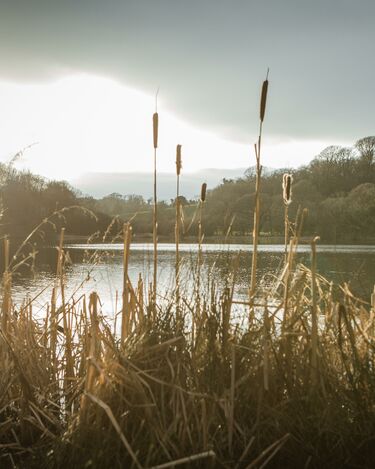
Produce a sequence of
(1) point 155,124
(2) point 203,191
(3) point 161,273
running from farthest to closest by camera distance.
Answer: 1. (3) point 161,273
2. (2) point 203,191
3. (1) point 155,124

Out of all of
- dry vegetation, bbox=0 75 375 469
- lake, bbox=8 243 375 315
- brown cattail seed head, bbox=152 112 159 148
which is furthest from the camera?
brown cattail seed head, bbox=152 112 159 148

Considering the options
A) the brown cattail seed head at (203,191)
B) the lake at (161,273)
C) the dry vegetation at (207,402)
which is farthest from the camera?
the brown cattail seed head at (203,191)

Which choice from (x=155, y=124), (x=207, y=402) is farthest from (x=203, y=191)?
(x=207, y=402)

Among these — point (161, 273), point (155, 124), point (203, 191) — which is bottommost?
point (161, 273)

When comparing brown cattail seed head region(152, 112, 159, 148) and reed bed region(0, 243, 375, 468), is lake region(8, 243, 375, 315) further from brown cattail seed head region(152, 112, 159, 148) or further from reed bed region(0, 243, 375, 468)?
brown cattail seed head region(152, 112, 159, 148)

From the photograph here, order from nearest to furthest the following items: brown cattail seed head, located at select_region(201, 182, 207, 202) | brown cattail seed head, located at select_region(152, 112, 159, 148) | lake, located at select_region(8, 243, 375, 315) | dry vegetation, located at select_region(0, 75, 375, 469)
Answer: dry vegetation, located at select_region(0, 75, 375, 469)
lake, located at select_region(8, 243, 375, 315)
brown cattail seed head, located at select_region(152, 112, 159, 148)
brown cattail seed head, located at select_region(201, 182, 207, 202)

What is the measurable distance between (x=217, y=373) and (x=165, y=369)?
0.25 metres

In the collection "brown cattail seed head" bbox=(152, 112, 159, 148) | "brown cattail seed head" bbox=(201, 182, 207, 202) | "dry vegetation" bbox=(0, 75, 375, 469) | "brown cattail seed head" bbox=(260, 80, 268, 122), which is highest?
"brown cattail seed head" bbox=(260, 80, 268, 122)

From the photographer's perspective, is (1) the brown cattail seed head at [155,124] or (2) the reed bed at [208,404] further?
(1) the brown cattail seed head at [155,124]

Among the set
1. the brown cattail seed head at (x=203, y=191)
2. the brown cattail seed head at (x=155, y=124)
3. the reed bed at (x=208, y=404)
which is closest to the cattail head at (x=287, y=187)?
the brown cattail seed head at (x=203, y=191)

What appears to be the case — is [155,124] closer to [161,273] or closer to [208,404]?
[161,273]

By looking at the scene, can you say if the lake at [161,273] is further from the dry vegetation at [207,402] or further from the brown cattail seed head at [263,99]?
the brown cattail seed head at [263,99]

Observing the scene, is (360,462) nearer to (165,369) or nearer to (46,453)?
(165,369)

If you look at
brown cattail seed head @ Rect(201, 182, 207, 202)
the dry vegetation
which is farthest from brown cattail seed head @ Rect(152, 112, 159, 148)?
the dry vegetation
